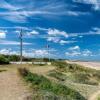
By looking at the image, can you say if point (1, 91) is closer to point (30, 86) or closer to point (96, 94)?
point (30, 86)

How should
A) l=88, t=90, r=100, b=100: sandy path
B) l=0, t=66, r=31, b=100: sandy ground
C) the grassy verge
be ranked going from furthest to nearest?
l=88, t=90, r=100, b=100: sandy path < the grassy verge < l=0, t=66, r=31, b=100: sandy ground

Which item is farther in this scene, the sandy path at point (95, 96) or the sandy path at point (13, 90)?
the sandy path at point (95, 96)

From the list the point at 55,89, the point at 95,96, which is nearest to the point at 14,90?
the point at 55,89

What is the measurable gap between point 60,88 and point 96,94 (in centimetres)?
489

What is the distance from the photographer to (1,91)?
22.2 meters

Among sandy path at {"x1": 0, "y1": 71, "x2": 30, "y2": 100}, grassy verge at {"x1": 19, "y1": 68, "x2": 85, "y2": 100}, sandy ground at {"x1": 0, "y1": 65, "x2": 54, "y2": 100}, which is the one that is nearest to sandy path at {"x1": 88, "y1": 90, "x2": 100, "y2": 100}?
grassy verge at {"x1": 19, "y1": 68, "x2": 85, "y2": 100}

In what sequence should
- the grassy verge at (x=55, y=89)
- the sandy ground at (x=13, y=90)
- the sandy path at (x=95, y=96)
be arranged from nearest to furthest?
the sandy ground at (x=13, y=90) → the grassy verge at (x=55, y=89) → the sandy path at (x=95, y=96)

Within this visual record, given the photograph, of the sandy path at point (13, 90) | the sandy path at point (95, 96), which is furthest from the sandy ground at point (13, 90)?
the sandy path at point (95, 96)

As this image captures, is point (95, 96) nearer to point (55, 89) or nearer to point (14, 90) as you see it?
point (55, 89)

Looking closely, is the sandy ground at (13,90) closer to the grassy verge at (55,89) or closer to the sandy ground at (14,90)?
the sandy ground at (14,90)

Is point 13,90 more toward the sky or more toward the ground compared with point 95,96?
more toward the sky

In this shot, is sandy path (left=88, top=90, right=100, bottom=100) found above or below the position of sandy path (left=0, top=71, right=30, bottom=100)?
below

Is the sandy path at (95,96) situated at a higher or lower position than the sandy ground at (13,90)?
lower

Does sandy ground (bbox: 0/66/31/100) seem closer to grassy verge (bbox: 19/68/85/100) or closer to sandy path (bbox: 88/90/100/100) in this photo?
grassy verge (bbox: 19/68/85/100)
